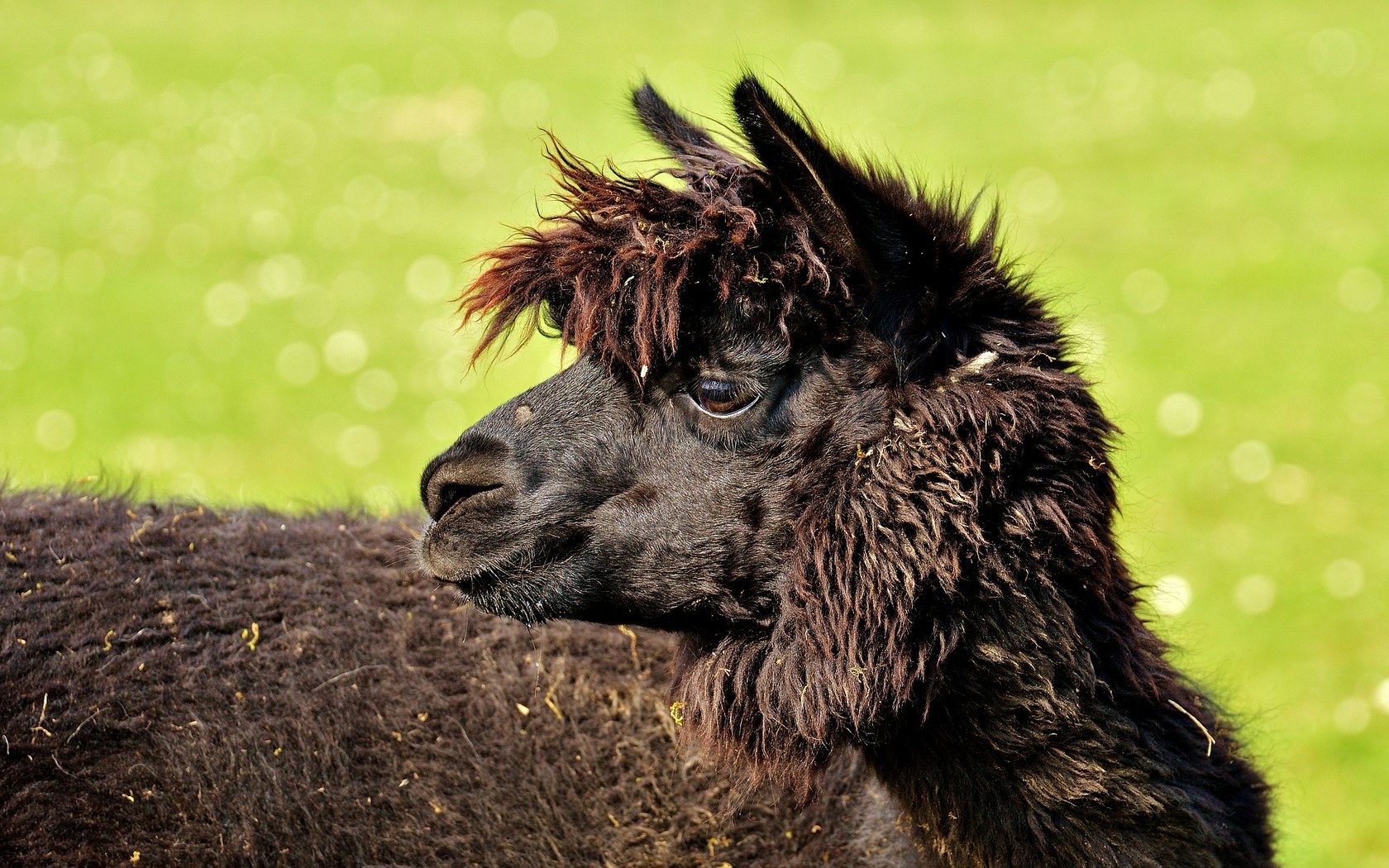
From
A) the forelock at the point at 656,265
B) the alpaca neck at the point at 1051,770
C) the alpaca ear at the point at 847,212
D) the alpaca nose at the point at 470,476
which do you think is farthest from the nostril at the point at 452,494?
the alpaca neck at the point at 1051,770

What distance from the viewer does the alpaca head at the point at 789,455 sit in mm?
2955

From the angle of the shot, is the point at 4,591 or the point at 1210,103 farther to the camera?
the point at 1210,103

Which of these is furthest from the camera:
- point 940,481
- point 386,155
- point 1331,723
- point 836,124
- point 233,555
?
point 386,155

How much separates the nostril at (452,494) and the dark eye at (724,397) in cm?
51

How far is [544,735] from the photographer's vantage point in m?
3.46

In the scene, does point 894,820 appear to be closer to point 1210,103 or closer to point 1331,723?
point 1331,723

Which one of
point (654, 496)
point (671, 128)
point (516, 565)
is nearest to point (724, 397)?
point (654, 496)

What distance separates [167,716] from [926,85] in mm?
19884

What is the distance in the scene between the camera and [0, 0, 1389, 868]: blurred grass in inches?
335

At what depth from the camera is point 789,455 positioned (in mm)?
3059

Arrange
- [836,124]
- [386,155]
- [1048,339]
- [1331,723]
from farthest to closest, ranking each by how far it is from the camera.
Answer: [386,155]
[836,124]
[1331,723]
[1048,339]

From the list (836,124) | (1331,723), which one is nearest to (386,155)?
(836,124)

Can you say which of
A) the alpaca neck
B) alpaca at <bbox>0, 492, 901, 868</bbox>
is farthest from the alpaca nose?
the alpaca neck

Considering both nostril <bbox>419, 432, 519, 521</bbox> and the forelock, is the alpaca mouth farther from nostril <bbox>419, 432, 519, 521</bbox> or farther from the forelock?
the forelock
